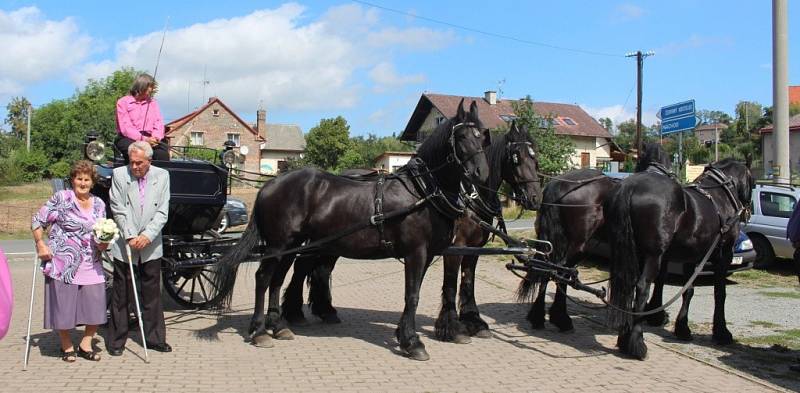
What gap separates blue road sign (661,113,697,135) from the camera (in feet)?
51.1

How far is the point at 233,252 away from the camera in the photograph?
6707 mm

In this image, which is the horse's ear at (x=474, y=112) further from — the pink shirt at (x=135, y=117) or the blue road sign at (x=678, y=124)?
the blue road sign at (x=678, y=124)

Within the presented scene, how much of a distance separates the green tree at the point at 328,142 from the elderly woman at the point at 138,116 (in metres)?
44.2

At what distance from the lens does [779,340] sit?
751 centimetres

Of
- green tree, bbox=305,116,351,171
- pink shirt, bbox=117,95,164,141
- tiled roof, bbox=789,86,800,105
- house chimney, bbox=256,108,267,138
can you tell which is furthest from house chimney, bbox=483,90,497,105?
tiled roof, bbox=789,86,800,105

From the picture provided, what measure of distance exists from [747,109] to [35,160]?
257 feet

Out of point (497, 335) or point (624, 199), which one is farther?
point (497, 335)

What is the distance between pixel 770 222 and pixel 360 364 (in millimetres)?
11041

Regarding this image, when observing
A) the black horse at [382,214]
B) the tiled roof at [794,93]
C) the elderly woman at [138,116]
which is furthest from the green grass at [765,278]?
the tiled roof at [794,93]

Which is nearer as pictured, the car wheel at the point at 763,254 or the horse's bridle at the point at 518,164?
the horse's bridle at the point at 518,164

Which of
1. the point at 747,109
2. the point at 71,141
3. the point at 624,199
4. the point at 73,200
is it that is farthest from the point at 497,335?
the point at 747,109

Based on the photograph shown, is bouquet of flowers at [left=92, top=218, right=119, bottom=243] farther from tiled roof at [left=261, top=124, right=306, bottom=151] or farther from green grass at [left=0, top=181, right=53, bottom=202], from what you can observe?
tiled roof at [left=261, top=124, right=306, bottom=151]

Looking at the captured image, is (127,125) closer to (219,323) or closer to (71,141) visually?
(219,323)

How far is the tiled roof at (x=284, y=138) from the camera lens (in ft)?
240
